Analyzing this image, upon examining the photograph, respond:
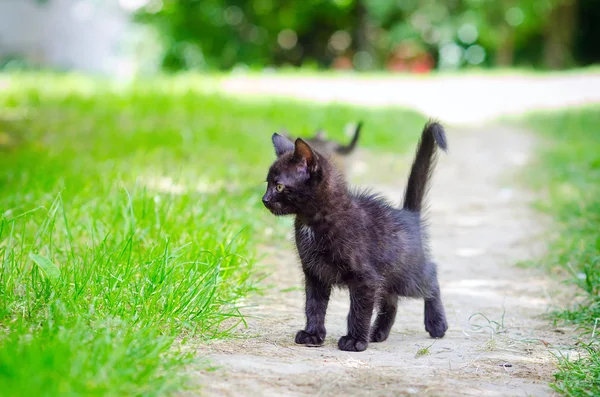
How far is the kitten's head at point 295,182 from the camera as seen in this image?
135 inches

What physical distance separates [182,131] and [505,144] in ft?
16.5

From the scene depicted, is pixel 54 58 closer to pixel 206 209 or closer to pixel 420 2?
pixel 420 2

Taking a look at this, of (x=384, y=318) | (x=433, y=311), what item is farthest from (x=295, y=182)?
(x=433, y=311)

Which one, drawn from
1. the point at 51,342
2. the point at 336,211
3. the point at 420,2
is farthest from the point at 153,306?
the point at 420,2

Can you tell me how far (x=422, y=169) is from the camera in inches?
160

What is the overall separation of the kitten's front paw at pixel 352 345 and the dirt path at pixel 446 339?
46 mm

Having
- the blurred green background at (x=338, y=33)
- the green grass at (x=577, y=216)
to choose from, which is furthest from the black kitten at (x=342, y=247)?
the blurred green background at (x=338, y=33)

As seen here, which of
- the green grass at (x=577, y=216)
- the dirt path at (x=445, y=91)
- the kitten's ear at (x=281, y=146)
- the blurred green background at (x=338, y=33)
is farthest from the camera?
the blurred green background at (x=338, y=33)

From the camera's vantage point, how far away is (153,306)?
3189 millimetres

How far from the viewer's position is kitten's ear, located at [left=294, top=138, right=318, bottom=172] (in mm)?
3391

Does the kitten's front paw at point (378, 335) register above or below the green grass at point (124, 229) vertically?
below

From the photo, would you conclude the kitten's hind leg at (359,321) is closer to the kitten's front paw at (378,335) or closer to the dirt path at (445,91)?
the kitten's front paw at (378,335)

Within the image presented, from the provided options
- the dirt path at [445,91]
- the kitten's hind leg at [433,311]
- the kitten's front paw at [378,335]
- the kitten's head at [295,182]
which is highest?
the dirt path at [445,91]

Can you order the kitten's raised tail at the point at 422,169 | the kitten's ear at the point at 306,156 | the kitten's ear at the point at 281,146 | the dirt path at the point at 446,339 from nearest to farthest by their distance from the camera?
the dirt path at the point at 446,339 → the kitten's ear at the point at 306,156 → the kitten's ear at the point at 281,146 → the kitten's raised tail at the point at 422,169
